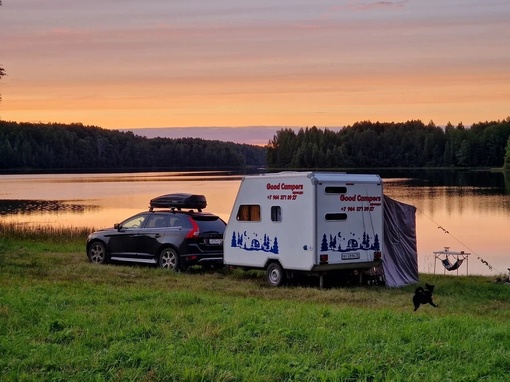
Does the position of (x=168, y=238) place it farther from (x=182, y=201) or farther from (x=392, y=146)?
(x=392, y=146)

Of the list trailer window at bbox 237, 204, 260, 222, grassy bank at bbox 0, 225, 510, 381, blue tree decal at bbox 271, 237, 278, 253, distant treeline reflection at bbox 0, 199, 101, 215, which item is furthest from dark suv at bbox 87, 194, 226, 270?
distant treeline reflection at bbox 0, 199, 101, 215

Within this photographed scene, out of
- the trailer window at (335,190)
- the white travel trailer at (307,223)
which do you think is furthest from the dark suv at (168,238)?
the trailer window at (335,190)

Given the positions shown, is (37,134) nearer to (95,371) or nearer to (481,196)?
(481,196)

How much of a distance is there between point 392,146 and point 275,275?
168 meters

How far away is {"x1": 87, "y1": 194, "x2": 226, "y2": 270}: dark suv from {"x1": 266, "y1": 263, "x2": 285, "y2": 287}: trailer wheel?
7.51 feet

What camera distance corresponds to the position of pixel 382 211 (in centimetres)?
1655

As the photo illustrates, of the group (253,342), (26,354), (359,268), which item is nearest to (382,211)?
(359,268)

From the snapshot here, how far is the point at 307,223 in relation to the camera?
609 inches

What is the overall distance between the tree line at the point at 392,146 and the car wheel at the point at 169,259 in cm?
14791

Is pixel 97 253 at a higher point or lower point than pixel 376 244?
lower

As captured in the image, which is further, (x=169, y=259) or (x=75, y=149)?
(x=75, y=149)

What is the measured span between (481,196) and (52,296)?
2003 inches

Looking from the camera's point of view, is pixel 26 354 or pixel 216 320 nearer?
pixel 26 354

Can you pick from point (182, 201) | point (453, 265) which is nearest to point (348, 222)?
point (182, 201)
